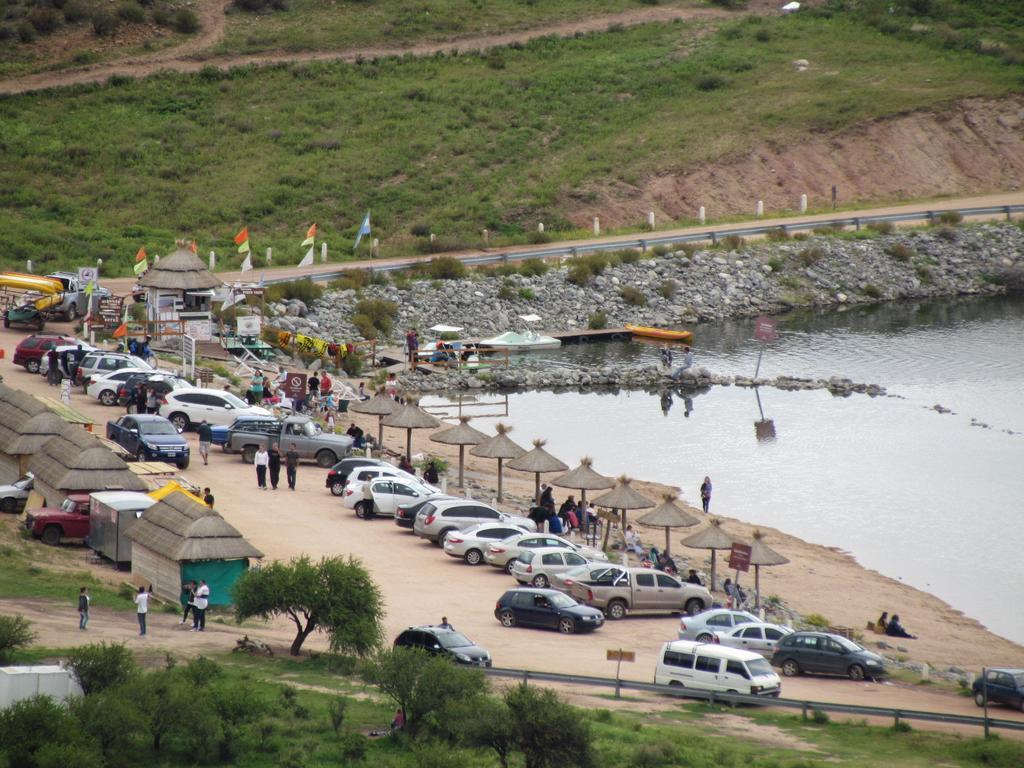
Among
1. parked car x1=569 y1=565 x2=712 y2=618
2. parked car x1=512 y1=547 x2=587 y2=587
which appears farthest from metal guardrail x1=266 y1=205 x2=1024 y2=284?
parked car x1=569 y1=565 x2=712 y2=618

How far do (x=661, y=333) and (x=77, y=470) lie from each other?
4338 cm

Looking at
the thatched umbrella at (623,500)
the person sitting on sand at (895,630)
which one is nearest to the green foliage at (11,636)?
the thatched umbrella at (623,500)

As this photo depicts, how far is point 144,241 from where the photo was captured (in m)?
80.7

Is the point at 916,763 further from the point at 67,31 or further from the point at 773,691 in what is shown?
the point at 67,31

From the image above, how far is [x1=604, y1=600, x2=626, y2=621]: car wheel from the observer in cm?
3638

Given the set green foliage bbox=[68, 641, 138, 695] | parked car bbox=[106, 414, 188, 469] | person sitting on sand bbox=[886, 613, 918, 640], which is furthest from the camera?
parked car bbox=[106, 414, 188, 469]

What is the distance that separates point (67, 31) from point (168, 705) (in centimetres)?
9406

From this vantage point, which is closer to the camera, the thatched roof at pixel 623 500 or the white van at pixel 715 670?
the white van at pixel 715 670

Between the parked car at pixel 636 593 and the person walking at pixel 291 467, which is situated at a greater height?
the person walking at pixel 291 467

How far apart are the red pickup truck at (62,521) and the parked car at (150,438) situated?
602 centimetres

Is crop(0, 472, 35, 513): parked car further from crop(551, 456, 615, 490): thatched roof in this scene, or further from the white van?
the white van

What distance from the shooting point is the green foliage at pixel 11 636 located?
27672 mm

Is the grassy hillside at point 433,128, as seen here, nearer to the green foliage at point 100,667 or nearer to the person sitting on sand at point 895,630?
the person sitting on sand at point 895,630

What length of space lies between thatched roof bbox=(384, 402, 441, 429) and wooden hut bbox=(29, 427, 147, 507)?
35.6 feet
